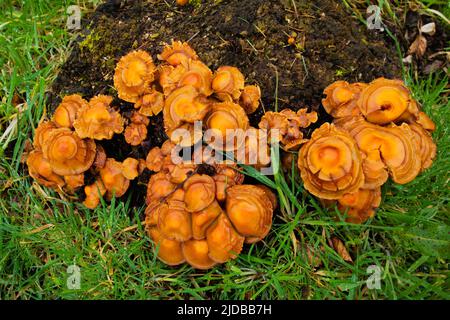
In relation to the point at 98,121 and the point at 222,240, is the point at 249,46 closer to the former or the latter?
the point at 98,121

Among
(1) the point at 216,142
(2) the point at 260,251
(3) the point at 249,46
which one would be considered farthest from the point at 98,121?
(2) the point at 260,251

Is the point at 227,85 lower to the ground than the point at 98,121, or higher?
higher

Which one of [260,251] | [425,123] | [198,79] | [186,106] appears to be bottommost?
[260,251]

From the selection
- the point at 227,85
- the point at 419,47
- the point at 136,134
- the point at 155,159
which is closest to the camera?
the point at 227,85

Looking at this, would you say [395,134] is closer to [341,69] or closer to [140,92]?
[341,69]

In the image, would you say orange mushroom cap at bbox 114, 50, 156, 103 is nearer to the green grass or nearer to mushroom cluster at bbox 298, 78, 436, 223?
the green grass

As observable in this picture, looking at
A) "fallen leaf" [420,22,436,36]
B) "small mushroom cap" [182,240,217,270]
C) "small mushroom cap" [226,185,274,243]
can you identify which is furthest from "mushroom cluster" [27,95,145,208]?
"fallen leaf" [420,22,436,36]

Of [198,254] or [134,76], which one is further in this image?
[134,76]
